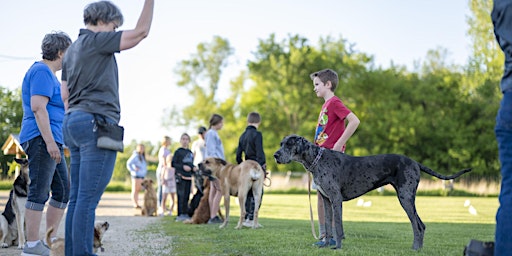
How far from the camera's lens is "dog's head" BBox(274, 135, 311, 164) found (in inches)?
311

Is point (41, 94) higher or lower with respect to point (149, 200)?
higher

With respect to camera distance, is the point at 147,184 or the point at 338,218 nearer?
the point at 338,218

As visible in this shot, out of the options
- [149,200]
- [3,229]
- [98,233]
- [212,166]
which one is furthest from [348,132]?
[149,200]

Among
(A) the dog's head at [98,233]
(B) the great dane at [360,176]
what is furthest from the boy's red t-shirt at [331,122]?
(A) the dog's head at [98,233]

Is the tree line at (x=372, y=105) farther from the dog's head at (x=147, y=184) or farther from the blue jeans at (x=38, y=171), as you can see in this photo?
the blue jeans at (x=38, y=171)

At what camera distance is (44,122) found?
622cm

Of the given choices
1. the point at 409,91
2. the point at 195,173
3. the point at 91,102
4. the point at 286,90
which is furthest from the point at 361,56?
the point at 91,102

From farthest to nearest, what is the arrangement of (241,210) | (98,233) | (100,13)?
(241,210) → (98,233) → (100,13)

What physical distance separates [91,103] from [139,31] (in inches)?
25.6

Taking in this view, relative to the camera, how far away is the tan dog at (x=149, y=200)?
53.8 feet

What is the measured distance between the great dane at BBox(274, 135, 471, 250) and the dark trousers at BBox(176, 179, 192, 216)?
24.2 ft

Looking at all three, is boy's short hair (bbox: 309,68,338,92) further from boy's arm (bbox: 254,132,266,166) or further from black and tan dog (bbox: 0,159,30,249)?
black and tan dog (bbox: 0,159,30,249)

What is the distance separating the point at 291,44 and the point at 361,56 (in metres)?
7.23

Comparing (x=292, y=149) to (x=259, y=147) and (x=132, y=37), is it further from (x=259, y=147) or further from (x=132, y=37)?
(x=259, y=147)
